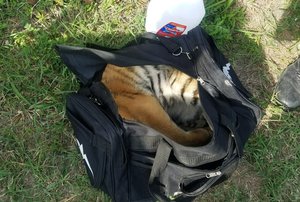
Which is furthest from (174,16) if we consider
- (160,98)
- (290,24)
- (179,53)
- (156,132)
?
(290,24)

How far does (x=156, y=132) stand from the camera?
7.23 feet

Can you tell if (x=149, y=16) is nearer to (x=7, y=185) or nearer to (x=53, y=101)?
(x=53, y=101)

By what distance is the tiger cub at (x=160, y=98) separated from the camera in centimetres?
237

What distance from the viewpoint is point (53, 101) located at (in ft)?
→ 8.29

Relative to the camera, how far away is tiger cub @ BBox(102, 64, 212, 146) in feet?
7.77

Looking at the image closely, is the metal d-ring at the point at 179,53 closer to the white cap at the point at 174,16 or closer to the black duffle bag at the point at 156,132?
the black duffle bag at the point at 156,132

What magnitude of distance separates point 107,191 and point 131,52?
0.78 metres

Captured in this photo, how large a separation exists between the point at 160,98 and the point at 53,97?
638 millimetres

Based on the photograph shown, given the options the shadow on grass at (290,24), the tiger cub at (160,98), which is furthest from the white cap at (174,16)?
the shadow on grass at (290,24)

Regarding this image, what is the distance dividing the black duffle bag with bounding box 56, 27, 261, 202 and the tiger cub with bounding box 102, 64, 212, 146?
13 cm

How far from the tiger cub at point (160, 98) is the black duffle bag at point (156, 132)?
129 millimetres

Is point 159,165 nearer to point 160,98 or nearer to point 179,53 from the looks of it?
point 160,98

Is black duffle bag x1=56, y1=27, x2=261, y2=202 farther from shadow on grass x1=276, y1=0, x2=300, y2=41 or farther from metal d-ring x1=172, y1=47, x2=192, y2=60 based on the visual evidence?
shadow on grass x1=276, y1=0, x2=300, y2=41

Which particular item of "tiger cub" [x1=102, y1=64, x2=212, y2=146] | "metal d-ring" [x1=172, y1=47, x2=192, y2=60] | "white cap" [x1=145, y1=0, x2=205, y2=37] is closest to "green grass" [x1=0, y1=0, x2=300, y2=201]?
"white cap" [x1=145, y1=0, x2=205, y2=37]
